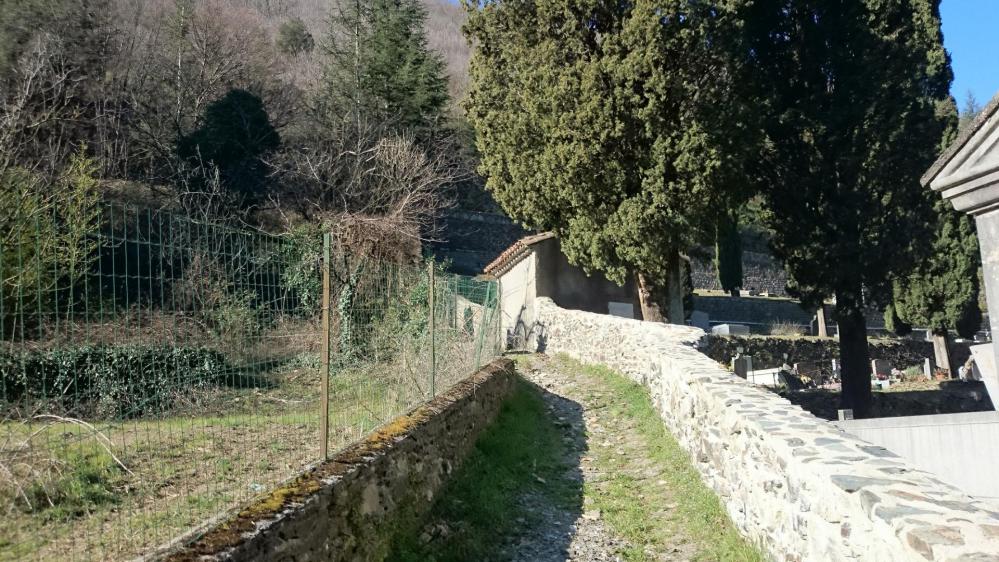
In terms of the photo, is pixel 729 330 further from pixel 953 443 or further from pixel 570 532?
pixel 570 532

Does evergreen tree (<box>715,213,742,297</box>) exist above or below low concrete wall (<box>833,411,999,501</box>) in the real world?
above

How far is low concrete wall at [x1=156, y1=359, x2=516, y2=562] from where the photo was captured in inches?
137

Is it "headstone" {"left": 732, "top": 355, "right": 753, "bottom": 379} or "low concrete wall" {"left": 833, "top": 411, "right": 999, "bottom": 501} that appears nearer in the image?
"low concrete wall" {"left": 833, "top": 411, "right": 999, "bottom": 501}

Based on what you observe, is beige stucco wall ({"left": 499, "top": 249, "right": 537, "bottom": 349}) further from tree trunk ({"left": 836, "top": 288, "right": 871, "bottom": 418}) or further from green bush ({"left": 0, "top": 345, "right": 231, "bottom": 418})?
green bush ({"left": 0, "top": 345, "right": 231, "bottom": 418})

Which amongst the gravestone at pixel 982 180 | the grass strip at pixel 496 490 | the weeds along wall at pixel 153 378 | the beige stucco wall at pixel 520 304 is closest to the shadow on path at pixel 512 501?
the grass strip at pixel 496 490

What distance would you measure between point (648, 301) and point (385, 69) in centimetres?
1650

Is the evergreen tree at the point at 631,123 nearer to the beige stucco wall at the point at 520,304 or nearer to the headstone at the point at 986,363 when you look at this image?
the beige stucco wall at the point at 520,304

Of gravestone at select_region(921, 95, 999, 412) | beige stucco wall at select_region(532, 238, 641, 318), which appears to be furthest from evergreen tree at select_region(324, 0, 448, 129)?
gravestone at select_region(921, 95, 999, 412)

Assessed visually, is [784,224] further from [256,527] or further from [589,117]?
[256,527]

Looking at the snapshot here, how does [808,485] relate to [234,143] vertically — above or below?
below

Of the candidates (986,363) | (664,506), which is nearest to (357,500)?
(664,506)

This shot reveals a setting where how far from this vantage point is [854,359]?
60.8ft

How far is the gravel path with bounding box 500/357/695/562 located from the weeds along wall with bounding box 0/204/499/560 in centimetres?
190

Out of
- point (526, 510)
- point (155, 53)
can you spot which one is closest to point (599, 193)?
point (526, 510)
